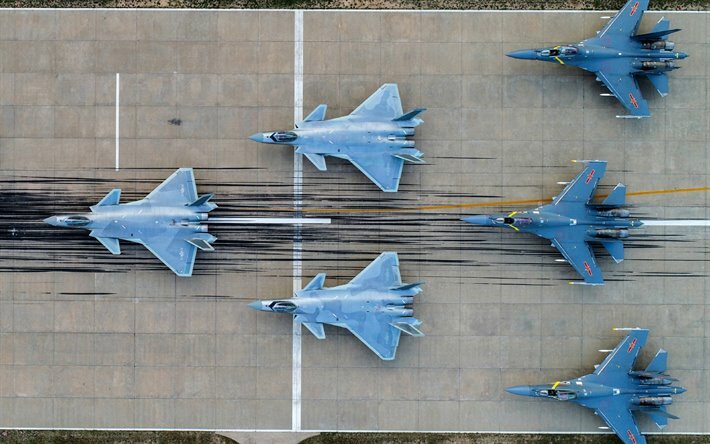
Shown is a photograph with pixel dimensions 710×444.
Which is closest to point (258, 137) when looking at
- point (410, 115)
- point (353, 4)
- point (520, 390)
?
point (410, 115)

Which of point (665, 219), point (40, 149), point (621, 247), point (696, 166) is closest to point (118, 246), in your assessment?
point (40, 149)

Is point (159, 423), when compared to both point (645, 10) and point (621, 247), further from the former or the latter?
point (645, 10)

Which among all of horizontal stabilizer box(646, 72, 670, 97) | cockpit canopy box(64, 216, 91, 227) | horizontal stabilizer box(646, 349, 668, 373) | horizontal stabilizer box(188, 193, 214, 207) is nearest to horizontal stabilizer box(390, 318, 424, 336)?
horizontal stabilizer box(188, 193, 214, 207)

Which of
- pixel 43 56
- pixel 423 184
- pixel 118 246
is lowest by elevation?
pixel 118 246

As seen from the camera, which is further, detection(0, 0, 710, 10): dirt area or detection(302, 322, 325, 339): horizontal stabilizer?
detection(0, 0, 710, 10): dirt area

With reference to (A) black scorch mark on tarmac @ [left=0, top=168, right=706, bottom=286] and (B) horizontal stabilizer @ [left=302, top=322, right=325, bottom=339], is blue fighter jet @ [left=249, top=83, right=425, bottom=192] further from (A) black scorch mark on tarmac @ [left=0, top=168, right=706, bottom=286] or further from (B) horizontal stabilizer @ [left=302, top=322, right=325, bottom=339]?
(B) horizontal stabilizer @ [left=302, top=322, right=325, bottom=339]

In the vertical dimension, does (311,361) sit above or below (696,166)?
below
